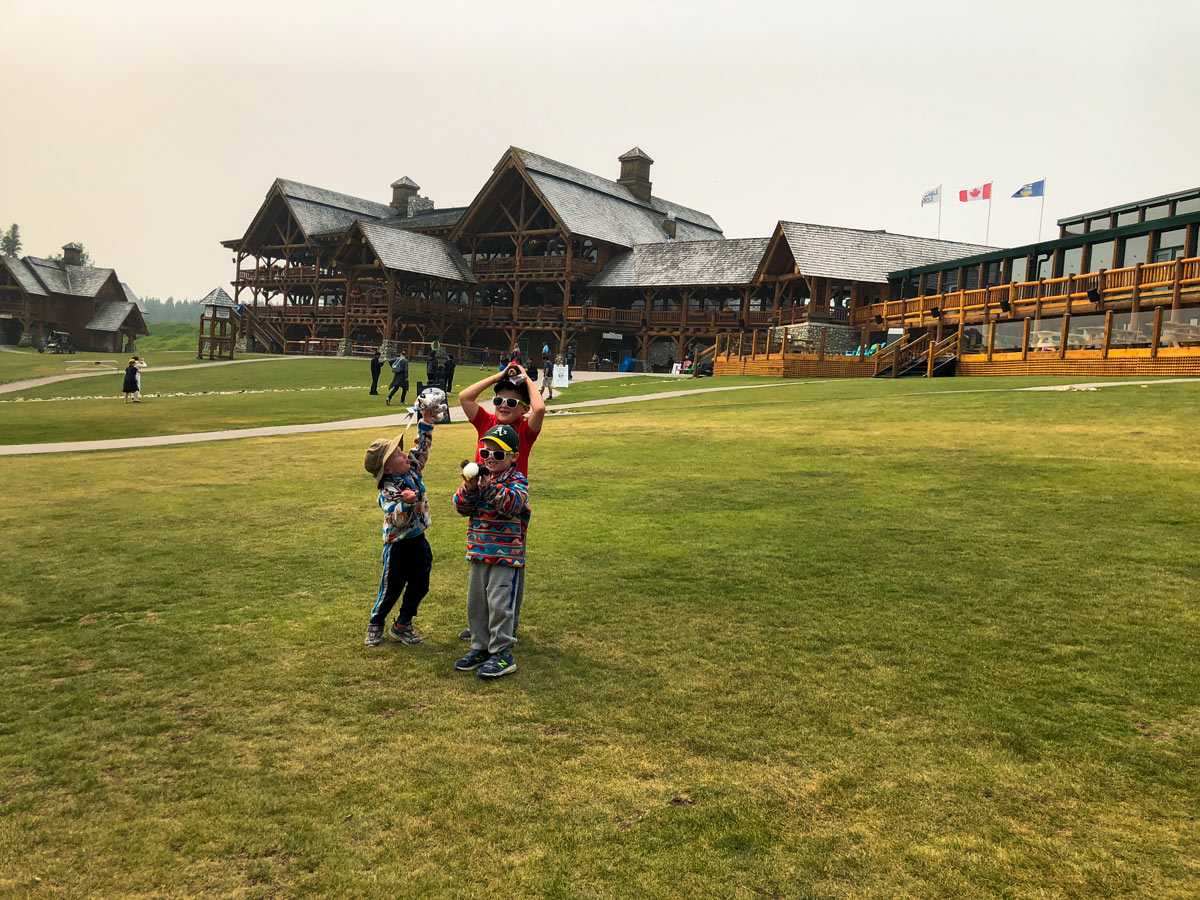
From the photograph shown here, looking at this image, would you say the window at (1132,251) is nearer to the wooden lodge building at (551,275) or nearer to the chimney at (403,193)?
the wooden lodge building at (551,275)

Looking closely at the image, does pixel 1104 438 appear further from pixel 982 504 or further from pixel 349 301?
pixel 349 301

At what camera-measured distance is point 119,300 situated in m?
74.9

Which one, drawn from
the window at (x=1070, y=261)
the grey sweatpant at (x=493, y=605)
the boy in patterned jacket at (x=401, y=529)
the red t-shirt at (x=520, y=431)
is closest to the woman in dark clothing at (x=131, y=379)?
the boy in patterned jacket at (x=401, y=529)

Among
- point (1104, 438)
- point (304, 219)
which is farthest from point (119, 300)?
point (1104, 438)

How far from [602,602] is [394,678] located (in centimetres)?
191

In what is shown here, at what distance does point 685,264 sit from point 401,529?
46.8 metres

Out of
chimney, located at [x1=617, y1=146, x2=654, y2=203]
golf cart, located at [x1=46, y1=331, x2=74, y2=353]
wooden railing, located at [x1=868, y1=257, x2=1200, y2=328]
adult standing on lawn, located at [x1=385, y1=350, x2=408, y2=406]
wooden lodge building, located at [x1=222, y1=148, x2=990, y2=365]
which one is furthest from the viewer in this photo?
golf cart, located at [x1=46, y1=331, x2=74, y2=353]

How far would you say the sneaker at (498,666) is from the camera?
523 cm

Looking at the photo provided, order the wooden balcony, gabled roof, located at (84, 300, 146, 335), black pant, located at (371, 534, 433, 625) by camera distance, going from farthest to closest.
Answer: gabled roof, located at (84, 300, 146, 335), the wooden balcony, black pant, located at (371, 534, 433, 625)

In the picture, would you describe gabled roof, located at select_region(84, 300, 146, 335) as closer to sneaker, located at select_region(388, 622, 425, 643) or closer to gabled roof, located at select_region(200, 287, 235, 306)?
gabled roof, located at select_region(200, 287, 235, 306)

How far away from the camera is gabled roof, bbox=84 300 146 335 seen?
234 ft

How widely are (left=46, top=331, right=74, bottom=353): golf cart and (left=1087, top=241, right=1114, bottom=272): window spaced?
67814 mm

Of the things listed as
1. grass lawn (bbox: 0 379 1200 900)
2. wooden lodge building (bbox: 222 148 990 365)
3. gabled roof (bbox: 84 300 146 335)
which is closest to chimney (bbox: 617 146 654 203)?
wooden lodge building (bbox: 222 148 990 365)

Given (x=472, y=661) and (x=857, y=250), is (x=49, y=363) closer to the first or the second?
(x=857, y=250)
